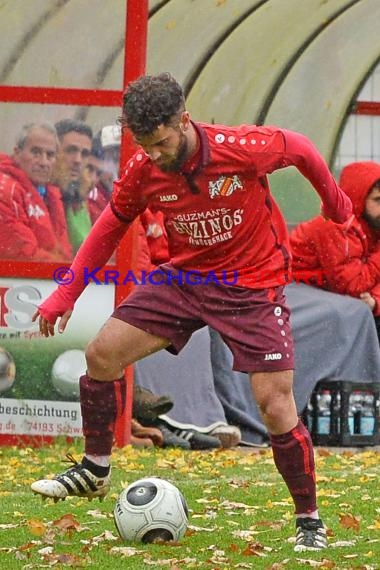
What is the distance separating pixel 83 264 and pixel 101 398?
0.59 m

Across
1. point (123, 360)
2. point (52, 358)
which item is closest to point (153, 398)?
point (52, 358)

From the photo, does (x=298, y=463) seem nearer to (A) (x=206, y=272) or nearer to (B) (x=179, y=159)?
(A) (x=206, y=272)

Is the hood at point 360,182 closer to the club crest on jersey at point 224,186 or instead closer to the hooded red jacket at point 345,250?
the hooded red jacket at point 345,250

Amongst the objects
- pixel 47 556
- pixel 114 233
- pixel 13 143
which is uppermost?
pixel 13 143

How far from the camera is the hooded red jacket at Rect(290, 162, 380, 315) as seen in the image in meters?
11.9

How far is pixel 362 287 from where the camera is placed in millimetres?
12008

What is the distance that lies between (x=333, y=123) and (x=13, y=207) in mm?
4661

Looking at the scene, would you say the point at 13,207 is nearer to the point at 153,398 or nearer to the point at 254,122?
the point at 153,398

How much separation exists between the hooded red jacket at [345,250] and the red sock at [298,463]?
17.2ft

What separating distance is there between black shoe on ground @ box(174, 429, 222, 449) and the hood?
2.17m

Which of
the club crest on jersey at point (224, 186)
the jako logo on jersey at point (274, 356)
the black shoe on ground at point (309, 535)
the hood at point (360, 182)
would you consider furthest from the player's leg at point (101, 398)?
the hood at point (360, 182)

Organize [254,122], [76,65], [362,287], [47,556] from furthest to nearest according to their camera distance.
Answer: [254,122] < [362,287] < [76,65] < [47,556]

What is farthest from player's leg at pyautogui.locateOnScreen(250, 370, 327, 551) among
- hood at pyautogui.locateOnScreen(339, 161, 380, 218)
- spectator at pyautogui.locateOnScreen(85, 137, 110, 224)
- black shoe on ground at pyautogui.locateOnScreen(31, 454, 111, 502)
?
hood at pyautogui.locateOnScreen(339, 161, 380, 218)

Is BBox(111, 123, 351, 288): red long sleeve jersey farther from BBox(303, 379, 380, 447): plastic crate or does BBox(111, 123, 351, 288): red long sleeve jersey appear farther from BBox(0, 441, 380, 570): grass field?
BBox(303, 379, 380, 447): plastic crate
